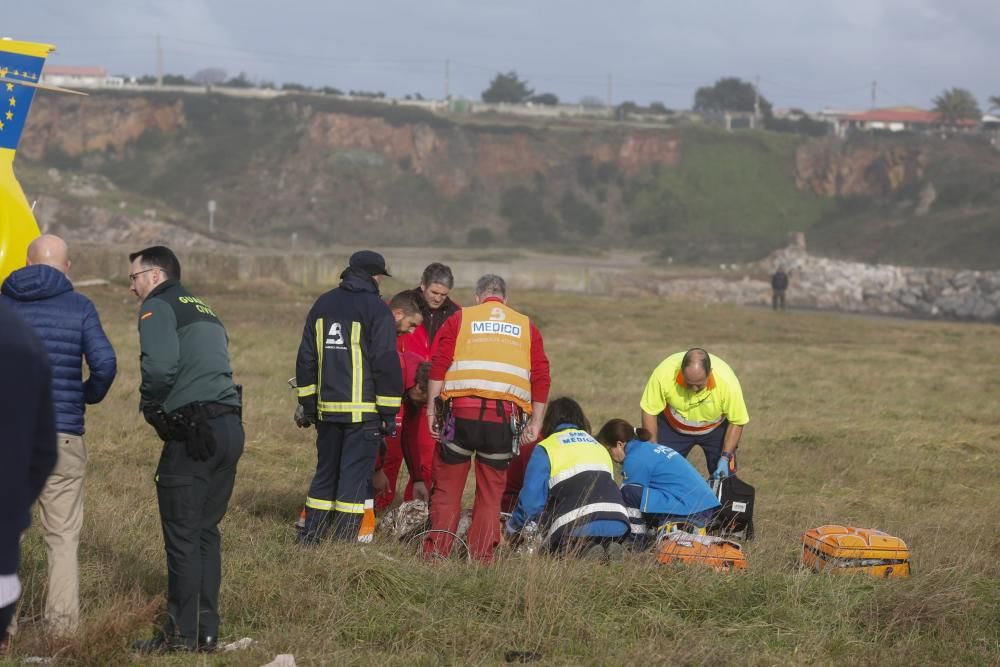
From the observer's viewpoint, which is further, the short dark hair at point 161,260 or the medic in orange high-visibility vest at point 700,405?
the medic in orange high-visibility vest at point 700,405

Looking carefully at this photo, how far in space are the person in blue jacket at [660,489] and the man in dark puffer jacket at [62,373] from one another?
3499 millimetres

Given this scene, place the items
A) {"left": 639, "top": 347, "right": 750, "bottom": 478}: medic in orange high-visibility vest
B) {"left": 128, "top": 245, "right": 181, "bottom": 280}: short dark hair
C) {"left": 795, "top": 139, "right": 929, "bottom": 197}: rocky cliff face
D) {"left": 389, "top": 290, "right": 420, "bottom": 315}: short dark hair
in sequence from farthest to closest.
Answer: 1. {"left": 795, "top": 139, "right": 929, "bottom": 197}: rocky cliff face
2. {"left": 639, "top": 347, "right": 750, "bottom": 478}: medic in orange high-visibility vest
3. {"left": 389, "top": 290, "right": 420, "bottom": 315}: short dark hair
4. {"left": 128, "top": 245, "right": 181, "bottom": 280}: short dark hair

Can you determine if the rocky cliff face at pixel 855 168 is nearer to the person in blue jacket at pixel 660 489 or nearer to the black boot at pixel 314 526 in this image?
the person in blue jacket at pixel 660 489

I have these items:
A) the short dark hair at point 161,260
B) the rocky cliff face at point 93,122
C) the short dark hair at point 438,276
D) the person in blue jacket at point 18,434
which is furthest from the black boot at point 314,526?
the rocky cliff face at point 93,122

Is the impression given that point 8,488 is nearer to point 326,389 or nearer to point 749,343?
point 326,389

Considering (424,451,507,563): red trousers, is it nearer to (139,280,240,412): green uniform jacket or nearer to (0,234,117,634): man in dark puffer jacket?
A: (139,280,240,412): green uniform jacket

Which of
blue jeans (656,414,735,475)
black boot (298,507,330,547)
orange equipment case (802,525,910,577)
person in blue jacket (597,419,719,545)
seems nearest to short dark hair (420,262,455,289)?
person in blue jacket (597,419,719,545)

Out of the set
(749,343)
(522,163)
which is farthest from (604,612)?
(522,163)

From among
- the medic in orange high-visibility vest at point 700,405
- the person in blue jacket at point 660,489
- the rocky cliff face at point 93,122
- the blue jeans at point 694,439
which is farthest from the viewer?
the rocky cliff face at point 93,122

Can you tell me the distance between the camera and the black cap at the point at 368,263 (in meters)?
7.65

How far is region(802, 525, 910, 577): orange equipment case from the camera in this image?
725cm

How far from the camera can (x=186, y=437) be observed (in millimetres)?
5555

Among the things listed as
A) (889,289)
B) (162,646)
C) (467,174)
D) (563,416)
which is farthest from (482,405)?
(467,174)

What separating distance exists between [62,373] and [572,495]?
3016 millimetres
